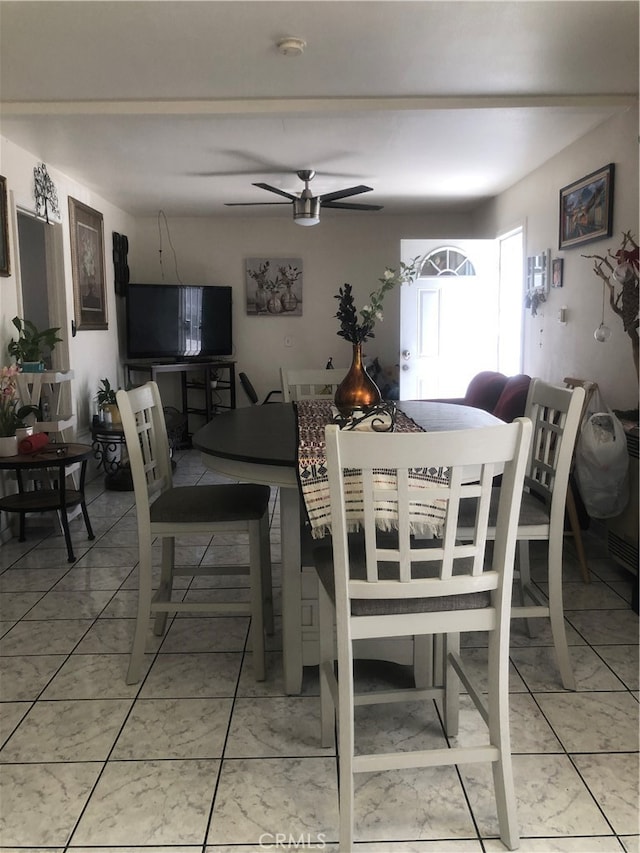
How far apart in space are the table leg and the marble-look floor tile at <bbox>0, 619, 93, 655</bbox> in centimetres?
90

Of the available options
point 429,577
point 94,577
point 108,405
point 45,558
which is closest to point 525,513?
point 429,577

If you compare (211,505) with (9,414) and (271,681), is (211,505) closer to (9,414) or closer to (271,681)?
(271,681)

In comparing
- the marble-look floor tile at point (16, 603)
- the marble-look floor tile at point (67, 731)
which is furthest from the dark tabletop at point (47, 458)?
the marble-look floor tile at point (67, 731)

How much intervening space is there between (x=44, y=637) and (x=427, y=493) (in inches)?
73.9

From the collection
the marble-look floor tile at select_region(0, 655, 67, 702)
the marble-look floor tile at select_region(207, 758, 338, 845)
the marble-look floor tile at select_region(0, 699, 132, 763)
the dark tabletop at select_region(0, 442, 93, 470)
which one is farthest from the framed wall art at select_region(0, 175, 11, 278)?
the marble-look floor tile at select_region(207, 758, 338, 845)

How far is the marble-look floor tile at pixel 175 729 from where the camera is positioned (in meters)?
1.87

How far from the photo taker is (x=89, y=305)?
522 centimetres

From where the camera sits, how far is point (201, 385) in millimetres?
6762

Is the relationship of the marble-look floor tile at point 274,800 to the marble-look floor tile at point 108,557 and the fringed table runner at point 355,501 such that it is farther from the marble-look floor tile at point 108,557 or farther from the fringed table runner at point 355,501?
the marble-look floor tile at point 108,557

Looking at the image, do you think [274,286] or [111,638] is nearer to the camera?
[111,638]

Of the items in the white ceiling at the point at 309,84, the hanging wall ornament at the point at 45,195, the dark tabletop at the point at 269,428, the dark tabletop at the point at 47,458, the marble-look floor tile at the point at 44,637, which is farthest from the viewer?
the hanging wall ornament at the point at 45,195

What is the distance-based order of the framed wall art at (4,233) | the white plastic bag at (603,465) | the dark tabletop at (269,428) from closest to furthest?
the dark tabletop at (269,428) → the white plastic bag at (603,465) → the framed wall art at (4,233)

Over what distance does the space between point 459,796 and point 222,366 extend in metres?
5.34

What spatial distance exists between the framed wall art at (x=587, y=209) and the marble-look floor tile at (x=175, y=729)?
306 cm
